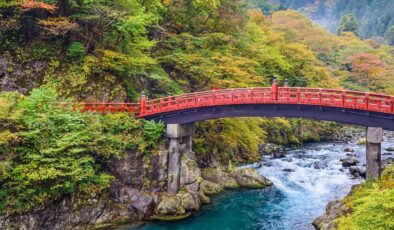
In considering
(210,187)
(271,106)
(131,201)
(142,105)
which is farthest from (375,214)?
(142,105)

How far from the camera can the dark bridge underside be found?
2244 centimetres

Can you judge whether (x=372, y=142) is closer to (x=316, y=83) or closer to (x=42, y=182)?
(x=42, y=182)

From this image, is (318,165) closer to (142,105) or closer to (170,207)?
(170,207)

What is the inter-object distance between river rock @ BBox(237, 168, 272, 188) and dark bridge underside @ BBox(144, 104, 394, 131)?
6879mm

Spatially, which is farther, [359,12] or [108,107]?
[359,12]

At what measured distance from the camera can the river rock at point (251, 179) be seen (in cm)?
3055

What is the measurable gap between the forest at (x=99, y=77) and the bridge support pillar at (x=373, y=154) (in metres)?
13.0

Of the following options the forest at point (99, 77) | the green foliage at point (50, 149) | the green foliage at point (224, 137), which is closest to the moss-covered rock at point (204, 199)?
the forest at point (99, 77)

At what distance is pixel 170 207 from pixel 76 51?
44.9 ft

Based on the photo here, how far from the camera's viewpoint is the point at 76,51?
2842 centimetres

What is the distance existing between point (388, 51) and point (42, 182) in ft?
276

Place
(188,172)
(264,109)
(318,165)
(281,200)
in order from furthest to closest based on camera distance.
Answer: (318,165) → (281,200) → (188,172) → (264,109)

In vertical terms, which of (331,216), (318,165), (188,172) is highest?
(188,172)

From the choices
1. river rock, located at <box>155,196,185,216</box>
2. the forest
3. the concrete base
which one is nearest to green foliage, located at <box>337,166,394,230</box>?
river rock, located at <box>155,196,185,216</box>
